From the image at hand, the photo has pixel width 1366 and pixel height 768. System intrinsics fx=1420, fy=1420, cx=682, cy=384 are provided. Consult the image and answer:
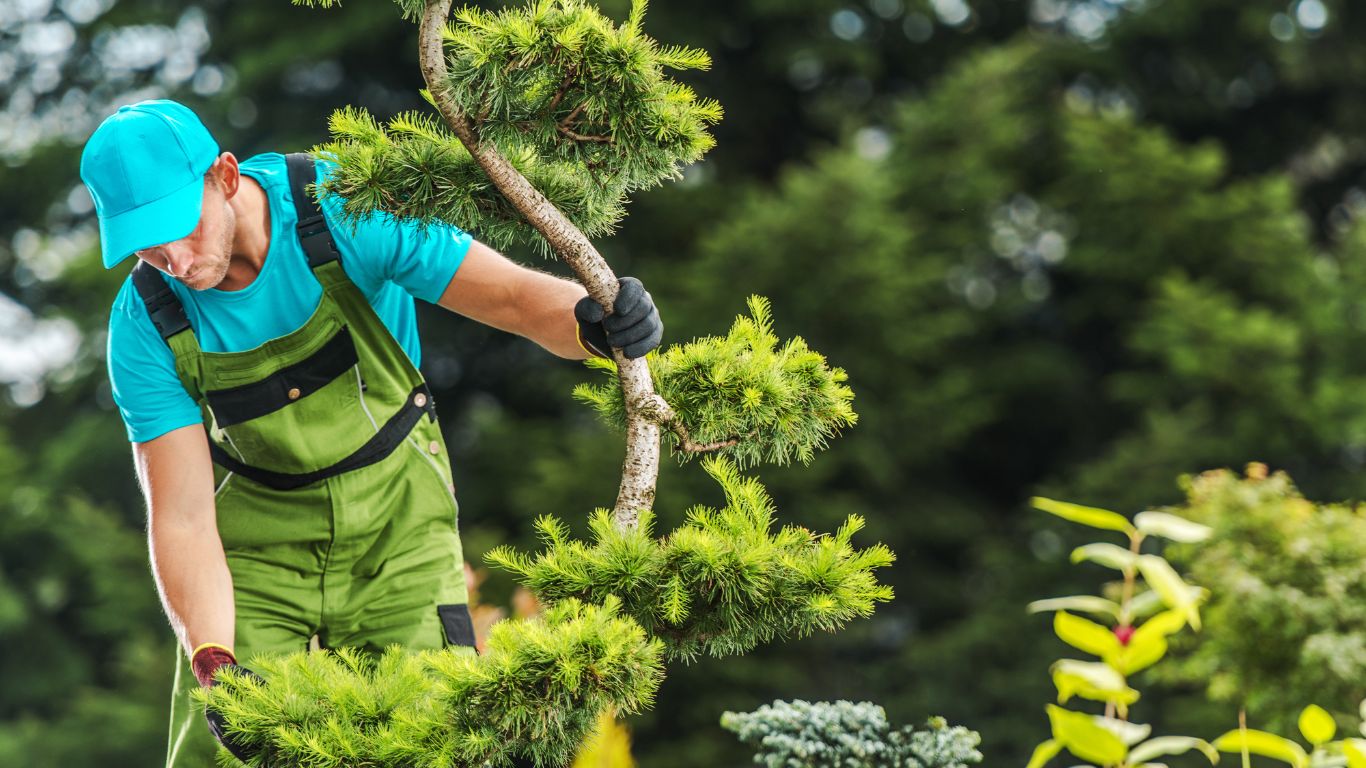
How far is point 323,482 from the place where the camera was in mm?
2672

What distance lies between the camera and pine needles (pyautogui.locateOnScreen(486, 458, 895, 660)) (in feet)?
7.17

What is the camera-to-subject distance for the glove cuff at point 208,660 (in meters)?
2.39

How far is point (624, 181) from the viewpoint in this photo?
229 cm

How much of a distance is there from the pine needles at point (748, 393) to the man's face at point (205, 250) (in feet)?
2.14

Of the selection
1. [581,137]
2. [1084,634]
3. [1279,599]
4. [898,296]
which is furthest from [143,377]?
[898,296]

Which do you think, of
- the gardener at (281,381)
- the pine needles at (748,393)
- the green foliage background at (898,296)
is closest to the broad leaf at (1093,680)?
the pine needles at (748,393)

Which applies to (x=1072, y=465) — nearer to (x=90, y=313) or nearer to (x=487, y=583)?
(x=487, y=583)

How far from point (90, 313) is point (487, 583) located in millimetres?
3961

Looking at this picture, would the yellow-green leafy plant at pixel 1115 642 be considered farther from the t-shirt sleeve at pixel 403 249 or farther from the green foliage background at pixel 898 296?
the green foliage background at pixel 898 296

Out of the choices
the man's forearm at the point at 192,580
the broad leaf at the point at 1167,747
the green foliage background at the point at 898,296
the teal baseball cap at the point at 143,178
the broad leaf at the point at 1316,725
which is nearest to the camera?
the broad leaf at the point at 1167,747

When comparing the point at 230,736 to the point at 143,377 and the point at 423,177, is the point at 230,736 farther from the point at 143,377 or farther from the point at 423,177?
the point at 423,177

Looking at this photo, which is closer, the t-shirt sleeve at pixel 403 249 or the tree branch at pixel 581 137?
the tree branch at pixel 581 137

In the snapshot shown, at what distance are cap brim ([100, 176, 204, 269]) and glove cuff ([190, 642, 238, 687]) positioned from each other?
2.20 ft

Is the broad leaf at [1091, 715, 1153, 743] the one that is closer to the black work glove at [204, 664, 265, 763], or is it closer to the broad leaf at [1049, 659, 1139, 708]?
the broad leaf at [1049, 659, 1139, 708]
